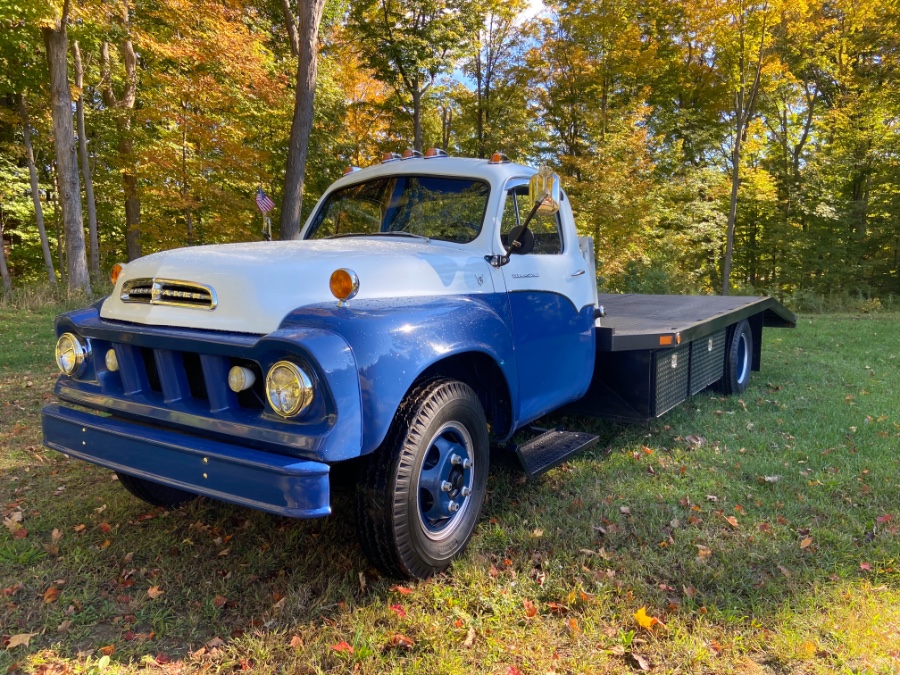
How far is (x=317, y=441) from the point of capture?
2137mm

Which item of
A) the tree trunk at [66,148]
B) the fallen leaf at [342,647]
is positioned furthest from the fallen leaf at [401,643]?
the tree trunk at [66,148]

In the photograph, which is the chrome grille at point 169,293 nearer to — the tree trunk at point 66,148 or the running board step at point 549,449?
the running board step at point 549,449

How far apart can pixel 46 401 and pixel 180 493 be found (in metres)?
3.17

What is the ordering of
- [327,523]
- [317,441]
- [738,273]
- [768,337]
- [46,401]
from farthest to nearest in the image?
[738,273], [768,337], [46,401], [327,523], [317,441]

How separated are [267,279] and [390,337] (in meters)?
0.59

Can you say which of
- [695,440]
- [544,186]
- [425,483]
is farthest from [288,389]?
[695,440]

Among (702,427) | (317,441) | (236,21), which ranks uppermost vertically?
(236,21)

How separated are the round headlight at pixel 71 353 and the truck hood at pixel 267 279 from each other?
0.19m

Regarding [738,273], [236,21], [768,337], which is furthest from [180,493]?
[738,273]

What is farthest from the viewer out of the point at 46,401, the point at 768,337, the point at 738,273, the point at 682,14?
the point at 738,273

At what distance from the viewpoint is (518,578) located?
110 inches

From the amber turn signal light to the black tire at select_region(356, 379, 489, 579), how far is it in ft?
1.69

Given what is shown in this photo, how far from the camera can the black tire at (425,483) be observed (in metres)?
2.44

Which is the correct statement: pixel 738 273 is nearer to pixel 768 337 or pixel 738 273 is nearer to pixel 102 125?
pixel 768 337
